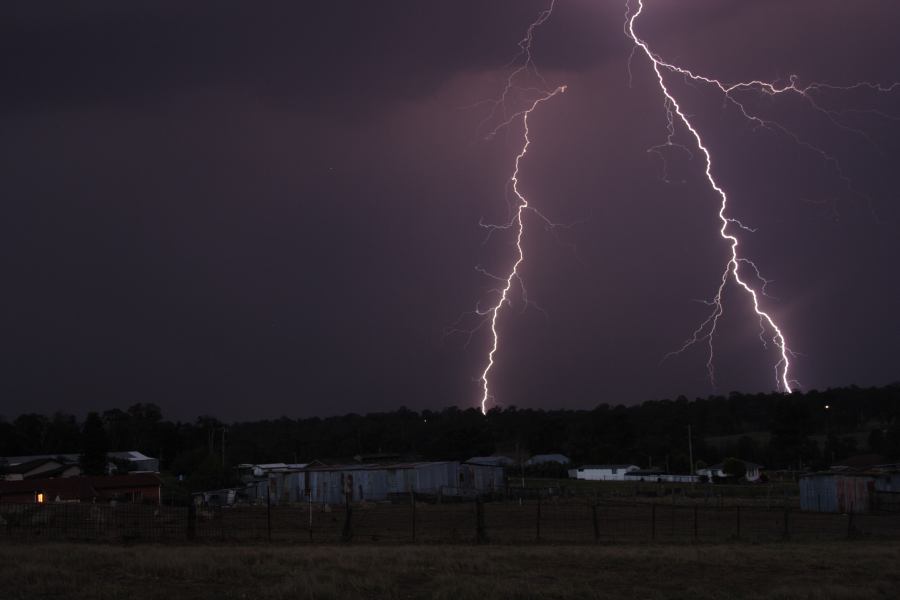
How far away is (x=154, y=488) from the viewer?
5722 centimetres

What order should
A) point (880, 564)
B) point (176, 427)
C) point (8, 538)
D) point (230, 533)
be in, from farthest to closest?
point (176, 427) < point (230, 533) < point (8, 538) < point (880, 564)

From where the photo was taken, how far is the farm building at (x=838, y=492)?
147ft

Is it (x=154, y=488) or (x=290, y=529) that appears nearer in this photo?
(x=290, y=529)

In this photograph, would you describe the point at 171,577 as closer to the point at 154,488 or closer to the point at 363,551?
the point at 363,551

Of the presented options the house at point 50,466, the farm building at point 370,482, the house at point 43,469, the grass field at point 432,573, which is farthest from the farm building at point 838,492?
the house at point 43,469

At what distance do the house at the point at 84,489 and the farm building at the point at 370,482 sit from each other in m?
6.15

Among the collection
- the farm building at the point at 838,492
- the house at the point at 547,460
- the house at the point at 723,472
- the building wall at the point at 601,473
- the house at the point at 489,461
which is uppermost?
the farm building at the point at 838,492

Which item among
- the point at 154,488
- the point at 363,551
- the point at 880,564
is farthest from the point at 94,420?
the point at 880,564

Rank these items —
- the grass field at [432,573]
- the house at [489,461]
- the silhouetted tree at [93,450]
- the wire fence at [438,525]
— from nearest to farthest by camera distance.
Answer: the grass field at [432,573] → the wire fence at [438,525] → the silhouetted tree at [93,450] → the house at [489,461]

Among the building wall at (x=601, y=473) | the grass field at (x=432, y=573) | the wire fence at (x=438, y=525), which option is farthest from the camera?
the building wall at (x=601, y=473)

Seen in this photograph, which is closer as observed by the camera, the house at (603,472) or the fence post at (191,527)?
the fence post at (191,527)

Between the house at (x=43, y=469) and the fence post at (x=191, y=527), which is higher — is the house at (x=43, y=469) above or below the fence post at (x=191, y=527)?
below

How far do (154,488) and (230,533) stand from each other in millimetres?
33834

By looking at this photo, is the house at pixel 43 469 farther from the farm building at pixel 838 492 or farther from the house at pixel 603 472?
the farm building at pixel 838 492
